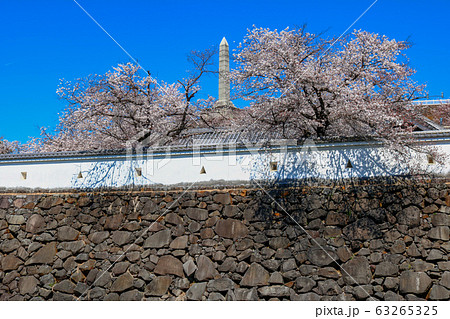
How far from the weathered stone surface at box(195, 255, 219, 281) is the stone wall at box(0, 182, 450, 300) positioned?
0.08ft

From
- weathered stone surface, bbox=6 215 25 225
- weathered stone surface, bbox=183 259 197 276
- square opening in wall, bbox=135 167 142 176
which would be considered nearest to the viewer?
weathered stone surface, bbox=183 259 197 276

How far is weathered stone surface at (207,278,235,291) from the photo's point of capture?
34.7 feet

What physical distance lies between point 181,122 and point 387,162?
6337 millimetres

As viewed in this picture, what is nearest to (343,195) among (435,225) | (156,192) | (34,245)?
(435,225)

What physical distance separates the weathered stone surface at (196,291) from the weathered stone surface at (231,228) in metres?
1.25

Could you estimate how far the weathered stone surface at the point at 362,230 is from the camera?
33.5ft

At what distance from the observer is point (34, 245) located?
1253 centimetres

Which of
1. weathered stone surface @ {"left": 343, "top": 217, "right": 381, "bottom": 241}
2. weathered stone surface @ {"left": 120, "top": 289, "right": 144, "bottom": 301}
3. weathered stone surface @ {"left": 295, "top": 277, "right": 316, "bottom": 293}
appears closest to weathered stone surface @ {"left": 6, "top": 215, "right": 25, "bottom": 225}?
weathered stone surface @ {"left": 120, "top": 289, "right": 144, "bottom": 301}

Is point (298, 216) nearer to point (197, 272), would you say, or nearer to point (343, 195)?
point (343, 195)

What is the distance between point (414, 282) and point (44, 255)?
9089mm

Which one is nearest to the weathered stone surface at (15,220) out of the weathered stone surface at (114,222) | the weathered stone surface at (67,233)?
the weathered stone surface at (67,233)

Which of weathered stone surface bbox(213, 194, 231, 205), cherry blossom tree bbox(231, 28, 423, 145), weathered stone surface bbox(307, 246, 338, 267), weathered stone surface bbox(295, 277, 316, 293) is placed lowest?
weathered stone surface bbox(295, 277, 316, 293)

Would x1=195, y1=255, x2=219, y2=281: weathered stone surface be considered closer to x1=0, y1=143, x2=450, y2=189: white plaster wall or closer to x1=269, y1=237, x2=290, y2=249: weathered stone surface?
x1=269, y1=237, x2=290, y2=249: weathered stone surface

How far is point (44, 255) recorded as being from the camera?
1229 centimetres
